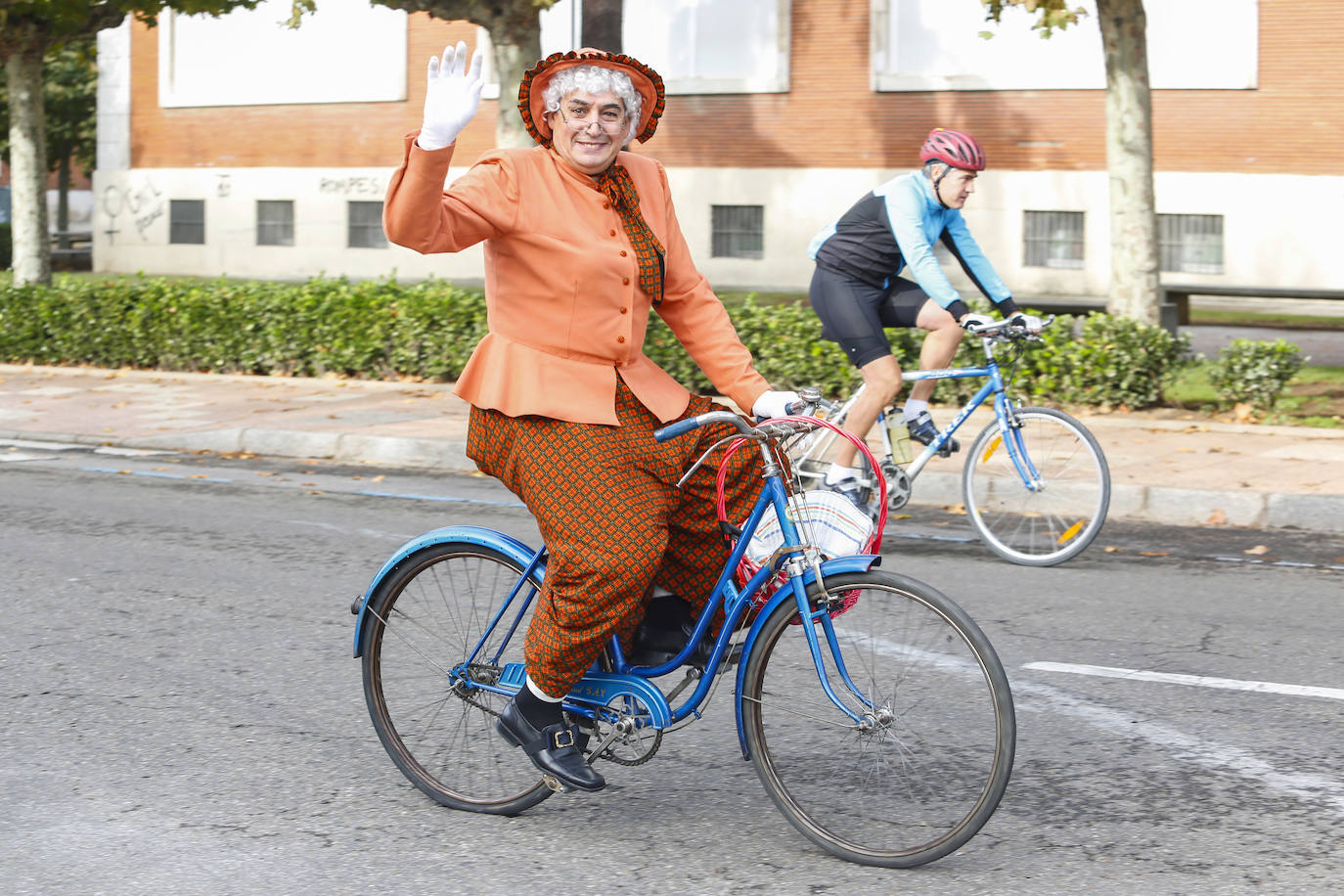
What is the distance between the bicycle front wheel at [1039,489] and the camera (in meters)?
7.15

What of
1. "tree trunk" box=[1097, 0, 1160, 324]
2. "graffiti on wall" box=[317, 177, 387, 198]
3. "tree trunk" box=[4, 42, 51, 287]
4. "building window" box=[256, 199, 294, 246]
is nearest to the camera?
"tree trunk" box=[1097, 0, 1160, 324]

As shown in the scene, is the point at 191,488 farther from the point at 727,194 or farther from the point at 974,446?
the point at 727,194

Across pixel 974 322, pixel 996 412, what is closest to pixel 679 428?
pixel 974 322

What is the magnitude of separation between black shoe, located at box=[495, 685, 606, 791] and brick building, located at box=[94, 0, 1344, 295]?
15.4 m

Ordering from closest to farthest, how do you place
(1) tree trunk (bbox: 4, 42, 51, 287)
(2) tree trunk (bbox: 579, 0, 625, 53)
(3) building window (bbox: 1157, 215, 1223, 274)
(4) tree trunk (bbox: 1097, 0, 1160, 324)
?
(2) tree trunk (bbox: 579, 0, 625, 53) → (4) tree trunk (bbox: 1097, 0, 1160, 324) → (1) tree trunk (bbox: 4, 42, 51, 287) → (3) building window (bbox: 1157, 215, 1223, 274)

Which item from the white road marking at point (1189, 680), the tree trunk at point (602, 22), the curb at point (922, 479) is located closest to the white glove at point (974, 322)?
the curb at point (922, 479)

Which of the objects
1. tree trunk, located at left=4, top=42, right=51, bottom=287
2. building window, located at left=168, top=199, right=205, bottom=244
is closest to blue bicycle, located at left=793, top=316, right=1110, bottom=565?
tree trunk, located at left=4, top=42, right=51, bottom=287

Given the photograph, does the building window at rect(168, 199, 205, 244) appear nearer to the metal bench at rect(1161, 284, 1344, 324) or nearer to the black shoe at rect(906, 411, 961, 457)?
the metal bench at rect(1161, 284, 1344, 324)

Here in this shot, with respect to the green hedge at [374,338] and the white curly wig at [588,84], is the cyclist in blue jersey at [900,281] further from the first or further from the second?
the white curly wig at [588,84]

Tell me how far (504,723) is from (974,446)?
4.17 metres

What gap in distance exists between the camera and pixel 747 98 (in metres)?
24.5

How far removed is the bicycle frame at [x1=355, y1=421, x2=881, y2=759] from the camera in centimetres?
356

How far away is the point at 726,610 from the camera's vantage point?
3.74 metres

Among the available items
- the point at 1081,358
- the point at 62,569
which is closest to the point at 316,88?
the point at 1081,358
